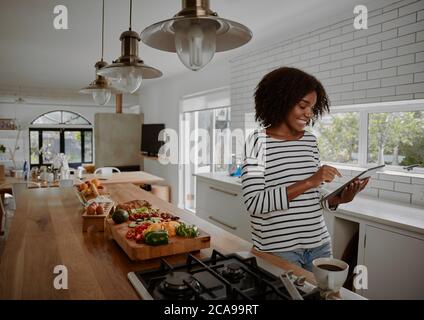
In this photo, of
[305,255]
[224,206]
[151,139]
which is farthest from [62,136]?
[305,255]

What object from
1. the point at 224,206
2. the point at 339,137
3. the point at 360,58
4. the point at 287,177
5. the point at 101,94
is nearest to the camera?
the point at 287,177

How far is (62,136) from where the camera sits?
9289 millimetres

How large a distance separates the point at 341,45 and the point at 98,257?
2.66 meters

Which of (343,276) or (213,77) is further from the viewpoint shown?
(213,77)

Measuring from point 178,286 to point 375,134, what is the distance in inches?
101

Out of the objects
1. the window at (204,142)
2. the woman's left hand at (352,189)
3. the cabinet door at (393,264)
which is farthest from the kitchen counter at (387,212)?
the window at (204,142)

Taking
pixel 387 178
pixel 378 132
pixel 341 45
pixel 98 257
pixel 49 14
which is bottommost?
pixel 98 257

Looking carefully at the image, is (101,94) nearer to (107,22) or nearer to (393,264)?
(107,22)

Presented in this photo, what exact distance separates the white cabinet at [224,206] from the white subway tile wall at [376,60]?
2.91ft

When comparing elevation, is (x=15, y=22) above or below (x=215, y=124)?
above

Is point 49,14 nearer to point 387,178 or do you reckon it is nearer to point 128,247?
point 128,247

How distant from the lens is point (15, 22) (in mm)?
3354

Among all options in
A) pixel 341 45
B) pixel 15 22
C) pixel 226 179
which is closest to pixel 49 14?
pixel 15 22

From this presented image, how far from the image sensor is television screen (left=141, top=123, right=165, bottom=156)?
714 cm
